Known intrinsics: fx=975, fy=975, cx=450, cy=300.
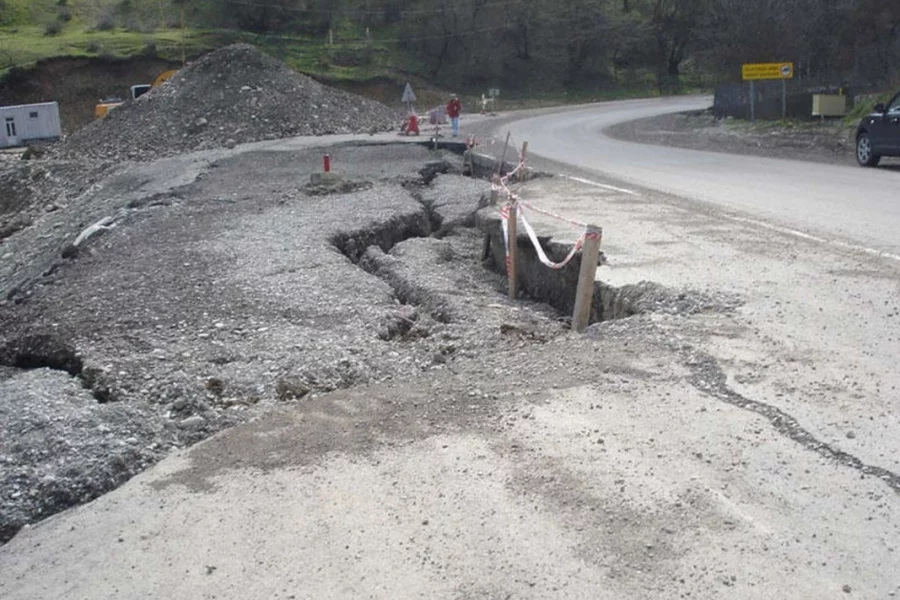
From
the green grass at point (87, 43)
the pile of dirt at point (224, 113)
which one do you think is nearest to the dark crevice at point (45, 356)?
the pile of dirt at point (224, 113)

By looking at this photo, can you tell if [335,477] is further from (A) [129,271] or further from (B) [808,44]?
(B) [808,44]

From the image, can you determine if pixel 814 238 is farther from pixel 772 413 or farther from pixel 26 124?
pixel 26 124

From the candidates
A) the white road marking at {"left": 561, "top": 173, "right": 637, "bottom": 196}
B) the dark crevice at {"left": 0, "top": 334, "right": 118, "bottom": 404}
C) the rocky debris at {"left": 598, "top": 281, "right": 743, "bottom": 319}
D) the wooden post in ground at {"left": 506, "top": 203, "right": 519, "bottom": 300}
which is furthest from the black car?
the dark crevice at {"left": 0, "top": 334, "right": 118, "bottom": 404}

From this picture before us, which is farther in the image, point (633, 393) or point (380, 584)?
point (633, 393)

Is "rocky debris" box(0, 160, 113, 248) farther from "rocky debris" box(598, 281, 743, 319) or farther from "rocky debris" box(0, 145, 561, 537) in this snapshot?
"rocky debris" box(598, 281, 743, 319)

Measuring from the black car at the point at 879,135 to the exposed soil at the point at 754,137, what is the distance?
769 mm

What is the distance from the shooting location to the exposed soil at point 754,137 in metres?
23.1

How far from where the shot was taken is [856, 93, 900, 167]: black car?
60.6 feet

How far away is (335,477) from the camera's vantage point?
5152 millimetres

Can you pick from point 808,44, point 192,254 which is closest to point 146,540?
point 192,254

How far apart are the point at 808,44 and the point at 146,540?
3989 centimetres

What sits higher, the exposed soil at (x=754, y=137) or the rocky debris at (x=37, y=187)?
the exposed soil at (x=754, y=137)

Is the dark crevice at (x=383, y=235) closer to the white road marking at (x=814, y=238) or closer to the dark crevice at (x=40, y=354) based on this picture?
the dark crevice at (x=40, y=354)

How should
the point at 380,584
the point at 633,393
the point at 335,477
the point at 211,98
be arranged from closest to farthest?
1. the point at 380,584
2. the point at 335,477
3. the point at 633,393
4. the point at 211,98
